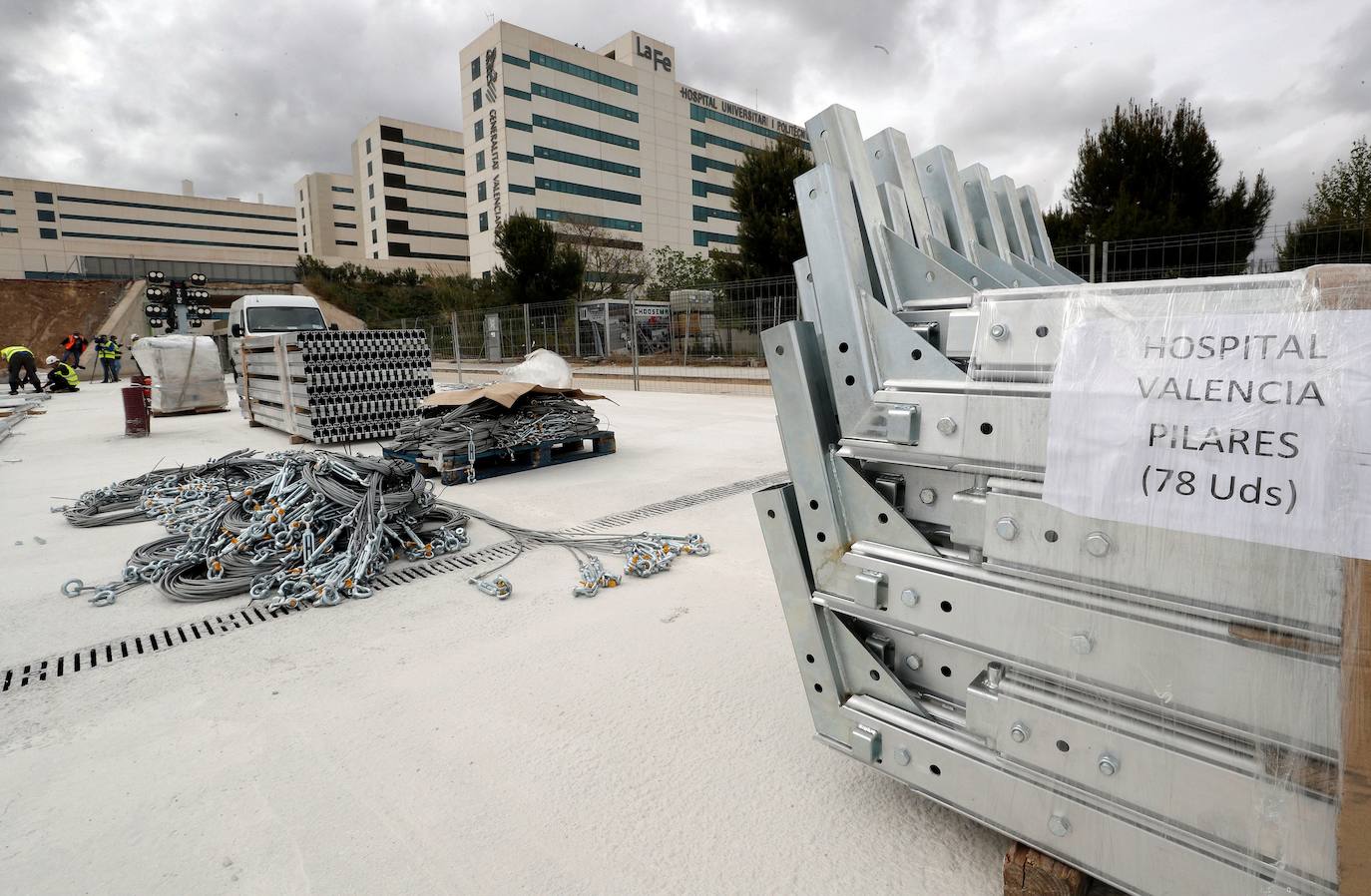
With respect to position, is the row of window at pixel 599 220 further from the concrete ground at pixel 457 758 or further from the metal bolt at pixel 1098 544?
the metal bolt at pixel 1098 544

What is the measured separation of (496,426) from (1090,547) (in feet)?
16.8

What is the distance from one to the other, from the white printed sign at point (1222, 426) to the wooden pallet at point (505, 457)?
495 cm

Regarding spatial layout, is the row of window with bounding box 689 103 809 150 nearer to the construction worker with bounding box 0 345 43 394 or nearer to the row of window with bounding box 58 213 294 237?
the construction worker with bounding box 0 345 43 394

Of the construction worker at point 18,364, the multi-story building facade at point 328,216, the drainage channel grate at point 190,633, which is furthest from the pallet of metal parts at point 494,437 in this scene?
the multi-story building facade at point 328,216

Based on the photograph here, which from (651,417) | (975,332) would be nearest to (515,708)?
(975,332)

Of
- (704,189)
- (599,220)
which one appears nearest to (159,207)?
(599,220)

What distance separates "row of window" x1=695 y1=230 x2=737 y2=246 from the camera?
5669cm

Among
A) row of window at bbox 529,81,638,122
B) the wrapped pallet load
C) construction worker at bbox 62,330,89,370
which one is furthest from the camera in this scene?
row of window at bbox 529,81,638,122

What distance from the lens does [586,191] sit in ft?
159

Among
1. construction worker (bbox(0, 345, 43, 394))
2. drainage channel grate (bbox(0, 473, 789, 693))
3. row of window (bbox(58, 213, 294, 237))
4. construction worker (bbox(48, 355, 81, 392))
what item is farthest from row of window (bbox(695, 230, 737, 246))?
drainage channel grate (bbox(0, 473, 789, 693))

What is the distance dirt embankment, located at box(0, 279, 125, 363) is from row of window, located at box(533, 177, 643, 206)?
2468 centimetres

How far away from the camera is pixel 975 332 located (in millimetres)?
1219

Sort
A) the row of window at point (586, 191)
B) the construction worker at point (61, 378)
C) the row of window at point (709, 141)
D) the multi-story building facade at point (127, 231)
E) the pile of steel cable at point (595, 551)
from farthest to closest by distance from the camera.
Answer: 1. the multi-story building facade at point (127, 231)
2. the row of window at point (709, 141)
3. the row of window at point (586, 191)
4. the construction worker at point (61, 378)
5. the pile of steel cable at point (595, 551)

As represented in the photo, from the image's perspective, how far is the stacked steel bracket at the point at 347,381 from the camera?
23.8 ft
